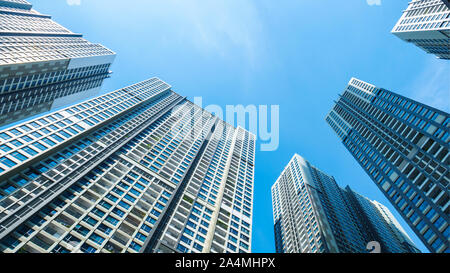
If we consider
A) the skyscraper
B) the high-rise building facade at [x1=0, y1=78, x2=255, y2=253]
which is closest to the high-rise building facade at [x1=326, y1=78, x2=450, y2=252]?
the skyscraper

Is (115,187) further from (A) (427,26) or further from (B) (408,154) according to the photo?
(A) (427,26)

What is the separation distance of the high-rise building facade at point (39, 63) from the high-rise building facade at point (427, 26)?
426 ft

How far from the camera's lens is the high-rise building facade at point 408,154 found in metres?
54.2

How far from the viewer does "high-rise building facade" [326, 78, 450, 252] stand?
54156 millimetres

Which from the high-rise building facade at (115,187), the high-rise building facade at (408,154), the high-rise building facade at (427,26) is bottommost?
the high-rise building facade at (115,187)

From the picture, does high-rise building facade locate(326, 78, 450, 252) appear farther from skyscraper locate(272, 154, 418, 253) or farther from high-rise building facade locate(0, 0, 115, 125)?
high-rise building facade locate(0, 0, 115, 125)

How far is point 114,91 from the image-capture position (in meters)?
95.9

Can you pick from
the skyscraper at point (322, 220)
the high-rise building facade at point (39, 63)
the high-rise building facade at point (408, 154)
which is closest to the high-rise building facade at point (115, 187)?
the high-rise building facade at point (39, 63)

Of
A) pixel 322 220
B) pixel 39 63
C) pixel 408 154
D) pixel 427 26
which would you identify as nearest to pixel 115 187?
pixel 39 63

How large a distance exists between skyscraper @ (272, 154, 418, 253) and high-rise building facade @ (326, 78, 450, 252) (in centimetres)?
2100

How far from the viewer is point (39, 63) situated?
79.9 meters

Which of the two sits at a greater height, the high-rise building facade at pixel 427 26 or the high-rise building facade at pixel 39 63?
the high-rise building facade at pixel 427 26

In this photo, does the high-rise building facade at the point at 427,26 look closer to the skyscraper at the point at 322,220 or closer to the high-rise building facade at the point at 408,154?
the high-rise building facade at the point at 408,154

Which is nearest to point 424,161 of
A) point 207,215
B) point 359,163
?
point 359,163
